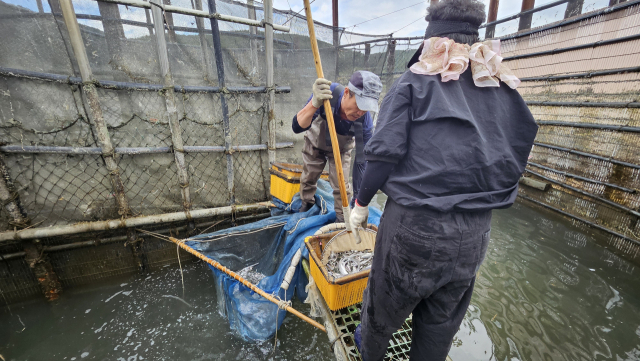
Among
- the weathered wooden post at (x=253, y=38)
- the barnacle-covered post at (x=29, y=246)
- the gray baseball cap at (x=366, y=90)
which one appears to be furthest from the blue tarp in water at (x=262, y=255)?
the weathered wooden post at (x=253, y=38)

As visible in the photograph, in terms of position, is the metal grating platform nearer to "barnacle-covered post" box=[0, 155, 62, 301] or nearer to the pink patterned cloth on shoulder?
the pink patterned cloth on shoulder

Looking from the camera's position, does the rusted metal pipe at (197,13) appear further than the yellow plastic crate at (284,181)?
No

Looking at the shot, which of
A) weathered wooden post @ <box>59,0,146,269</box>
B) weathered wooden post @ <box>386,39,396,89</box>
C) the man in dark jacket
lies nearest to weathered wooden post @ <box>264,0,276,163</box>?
weathered wooden post @ <box>59,0,146,269</box>

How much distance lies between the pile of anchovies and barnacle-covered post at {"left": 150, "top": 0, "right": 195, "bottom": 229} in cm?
266

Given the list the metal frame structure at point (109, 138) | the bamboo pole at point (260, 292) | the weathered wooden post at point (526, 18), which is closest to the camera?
the bamboo pole at point (260, 292)

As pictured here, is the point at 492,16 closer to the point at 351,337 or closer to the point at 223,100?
the point at 223,100

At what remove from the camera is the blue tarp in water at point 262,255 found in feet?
9.34

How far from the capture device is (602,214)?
4.84 meters

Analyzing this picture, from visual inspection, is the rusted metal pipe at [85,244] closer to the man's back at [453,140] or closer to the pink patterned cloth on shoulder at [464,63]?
the man's back at [453,140]

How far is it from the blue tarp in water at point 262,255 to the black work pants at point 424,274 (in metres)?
1.44

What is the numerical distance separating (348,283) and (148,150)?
135 inches

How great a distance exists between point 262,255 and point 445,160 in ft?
10.2

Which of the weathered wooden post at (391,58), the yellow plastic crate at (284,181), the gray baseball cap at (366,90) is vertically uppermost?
the weathered wooden post at (391,58)

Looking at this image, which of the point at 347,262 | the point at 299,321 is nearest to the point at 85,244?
the point at 299,321
